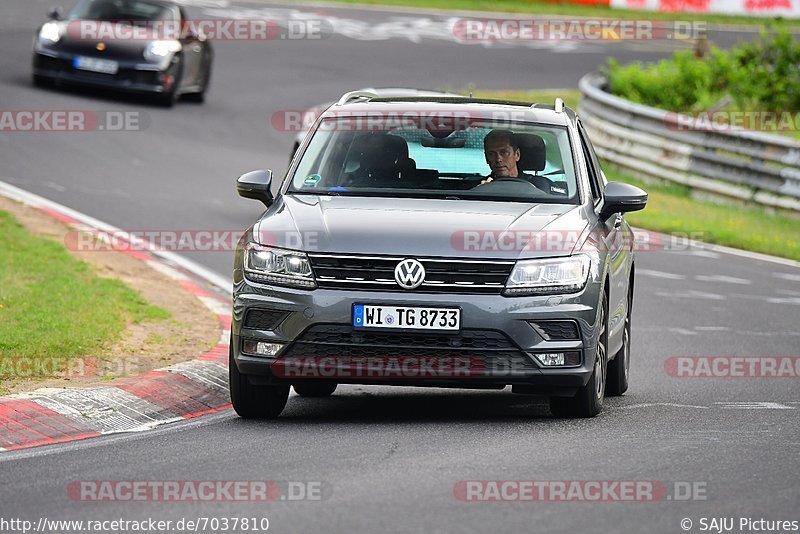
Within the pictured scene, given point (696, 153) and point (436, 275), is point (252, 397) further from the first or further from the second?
point (696, 153)

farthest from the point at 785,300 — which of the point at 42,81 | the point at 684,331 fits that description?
the point at 42,81

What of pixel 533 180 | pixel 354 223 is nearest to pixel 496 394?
pixel 533 180

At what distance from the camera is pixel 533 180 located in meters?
9.88

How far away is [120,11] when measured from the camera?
26375mm

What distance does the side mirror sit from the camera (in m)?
9.66

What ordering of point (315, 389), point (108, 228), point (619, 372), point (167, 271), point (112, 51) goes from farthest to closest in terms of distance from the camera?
point (112, 51) → point (108, 228) → point (167, 271) → point (619, 372) → point (315, 389)

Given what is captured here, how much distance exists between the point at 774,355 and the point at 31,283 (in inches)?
220

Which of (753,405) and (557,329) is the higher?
(557,329)

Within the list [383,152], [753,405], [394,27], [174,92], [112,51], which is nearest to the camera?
[383,152]

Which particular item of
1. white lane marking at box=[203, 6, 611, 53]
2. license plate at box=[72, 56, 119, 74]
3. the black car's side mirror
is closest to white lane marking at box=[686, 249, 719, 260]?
the black car's side mirror

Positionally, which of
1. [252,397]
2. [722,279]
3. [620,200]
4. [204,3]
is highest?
[620,200]

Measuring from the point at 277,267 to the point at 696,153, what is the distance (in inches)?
605

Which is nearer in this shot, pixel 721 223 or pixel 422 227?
pixel 422 227

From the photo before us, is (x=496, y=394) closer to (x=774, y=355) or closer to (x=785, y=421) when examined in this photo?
(x=785, y=421)
